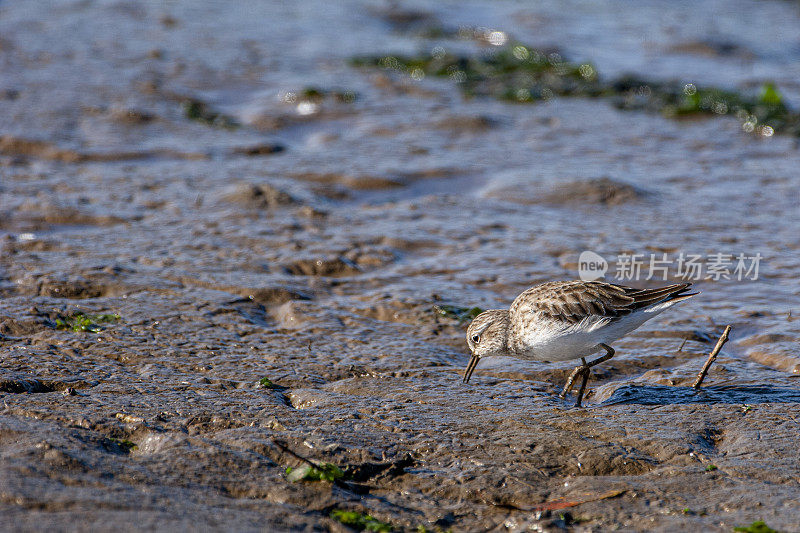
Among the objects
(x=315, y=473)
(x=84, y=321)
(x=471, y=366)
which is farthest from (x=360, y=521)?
(x=84, y=321)

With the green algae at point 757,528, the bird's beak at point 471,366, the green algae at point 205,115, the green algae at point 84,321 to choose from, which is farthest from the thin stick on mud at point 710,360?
the green algae at point 205,115

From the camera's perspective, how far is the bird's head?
5973 millimetres

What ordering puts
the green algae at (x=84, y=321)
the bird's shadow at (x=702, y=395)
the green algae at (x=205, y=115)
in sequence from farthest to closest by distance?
the green algae at (x=205, y=115) → the green algae at (x=84, y=321) → the bird's shadow at (x=702, y=395)

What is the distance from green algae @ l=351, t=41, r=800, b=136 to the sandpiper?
726 centimetres

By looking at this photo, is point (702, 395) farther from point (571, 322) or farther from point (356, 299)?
point (356, 299)

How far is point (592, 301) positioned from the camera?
5.84 meters

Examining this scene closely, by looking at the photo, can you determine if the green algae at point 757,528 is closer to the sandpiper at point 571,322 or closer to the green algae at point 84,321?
the sandpiper at point 571,322

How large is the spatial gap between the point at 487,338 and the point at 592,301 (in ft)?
2.43

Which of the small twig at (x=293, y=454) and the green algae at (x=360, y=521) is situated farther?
the small twig at (x=293, y=454)

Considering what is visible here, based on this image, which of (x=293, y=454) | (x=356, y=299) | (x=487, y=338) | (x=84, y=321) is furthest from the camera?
(x=356, y=299)

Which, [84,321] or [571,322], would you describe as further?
[84,321]

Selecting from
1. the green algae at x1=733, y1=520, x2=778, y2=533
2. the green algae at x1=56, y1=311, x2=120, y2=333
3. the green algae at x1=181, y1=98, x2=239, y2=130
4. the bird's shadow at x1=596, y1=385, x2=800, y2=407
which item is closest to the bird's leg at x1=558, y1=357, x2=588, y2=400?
the bird's shadow at x1=596, y1=385, x2=800, y2=407

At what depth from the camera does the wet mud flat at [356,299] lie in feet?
14.9

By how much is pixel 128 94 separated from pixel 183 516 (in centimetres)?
1008
